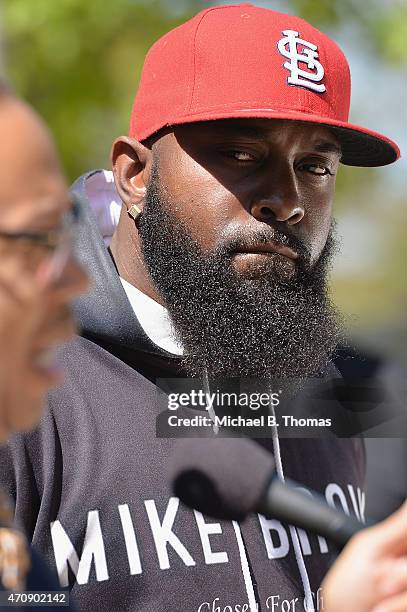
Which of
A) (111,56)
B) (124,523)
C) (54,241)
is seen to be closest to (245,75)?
(124,523)

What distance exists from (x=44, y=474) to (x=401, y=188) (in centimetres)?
Answer: 895

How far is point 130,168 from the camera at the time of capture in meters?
3.20

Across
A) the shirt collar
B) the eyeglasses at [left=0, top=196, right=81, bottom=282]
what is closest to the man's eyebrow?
the shirt collar

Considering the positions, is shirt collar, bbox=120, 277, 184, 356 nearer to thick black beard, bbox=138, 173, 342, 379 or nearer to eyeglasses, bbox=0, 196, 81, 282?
thick black beard, bbox=138, 173, 342, 379

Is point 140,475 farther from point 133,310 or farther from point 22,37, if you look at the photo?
point 22,37

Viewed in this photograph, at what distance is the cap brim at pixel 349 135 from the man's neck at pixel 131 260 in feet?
1.21

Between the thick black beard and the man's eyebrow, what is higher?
the man's eyebrow

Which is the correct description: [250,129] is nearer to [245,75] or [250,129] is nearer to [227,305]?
[245,75]

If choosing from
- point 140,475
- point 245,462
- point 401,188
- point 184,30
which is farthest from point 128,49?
point 245,462

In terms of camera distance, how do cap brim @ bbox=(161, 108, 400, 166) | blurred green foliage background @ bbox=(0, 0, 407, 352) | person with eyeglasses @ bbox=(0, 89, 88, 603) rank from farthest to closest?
blurred green foliage background @ bbox=(0, 0, 407, 352) < cap brim @ bbox=(161, 108, 400, 166) < person with eyeglasses @ bbox=(0, 89, 88, 603)

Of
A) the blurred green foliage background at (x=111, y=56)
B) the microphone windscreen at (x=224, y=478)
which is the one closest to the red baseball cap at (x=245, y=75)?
the microphone windscreen at (x=224, y=478)

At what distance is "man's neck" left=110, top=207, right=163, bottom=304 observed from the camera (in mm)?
3102

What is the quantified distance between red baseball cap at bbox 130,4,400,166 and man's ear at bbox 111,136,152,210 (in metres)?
0.05

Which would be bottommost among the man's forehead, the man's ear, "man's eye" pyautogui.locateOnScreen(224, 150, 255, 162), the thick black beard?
the thick black beard
